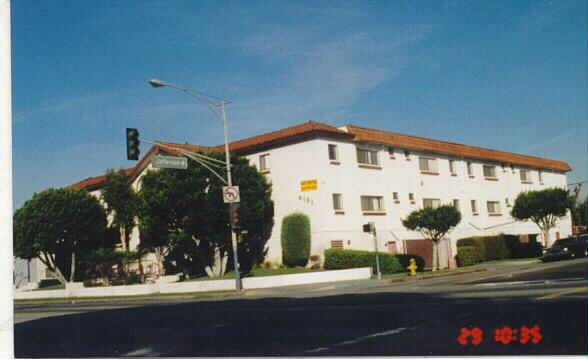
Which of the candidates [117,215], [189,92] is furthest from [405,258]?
[117,215]

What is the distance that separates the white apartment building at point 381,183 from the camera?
1267 inches

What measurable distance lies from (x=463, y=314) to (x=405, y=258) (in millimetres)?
21361

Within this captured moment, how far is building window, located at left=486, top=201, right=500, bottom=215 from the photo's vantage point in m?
35.4

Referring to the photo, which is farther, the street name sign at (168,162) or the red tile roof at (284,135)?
the red tile roof at (284,135)

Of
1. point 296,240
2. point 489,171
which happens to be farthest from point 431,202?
point 296,240

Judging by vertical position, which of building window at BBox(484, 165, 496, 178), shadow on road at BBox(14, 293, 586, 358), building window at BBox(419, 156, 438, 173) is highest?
building window at BBox(419, 156, 438, 173)

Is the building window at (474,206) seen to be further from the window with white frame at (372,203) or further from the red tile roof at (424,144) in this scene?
the window with white frame at (372,203)

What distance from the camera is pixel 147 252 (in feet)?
129

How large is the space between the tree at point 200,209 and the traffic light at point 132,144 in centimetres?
1161

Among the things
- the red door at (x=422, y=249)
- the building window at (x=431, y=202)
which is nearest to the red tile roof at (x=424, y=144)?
the building window at (x=431, y=202)

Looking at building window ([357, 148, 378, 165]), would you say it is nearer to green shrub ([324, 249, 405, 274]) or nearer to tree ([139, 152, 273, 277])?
tree ([139, 152, 273, 277])

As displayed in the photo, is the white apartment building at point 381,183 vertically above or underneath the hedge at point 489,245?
above

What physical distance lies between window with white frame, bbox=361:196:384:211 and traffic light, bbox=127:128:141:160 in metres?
16.0

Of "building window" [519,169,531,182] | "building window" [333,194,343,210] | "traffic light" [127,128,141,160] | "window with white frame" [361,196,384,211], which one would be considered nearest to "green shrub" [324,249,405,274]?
"building window" [333,194,343,210]
